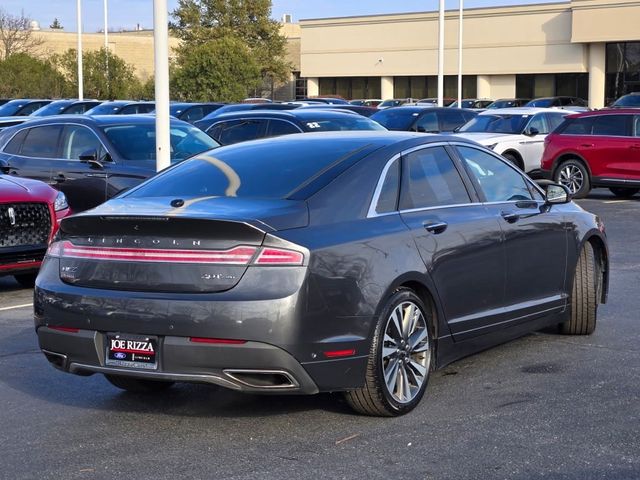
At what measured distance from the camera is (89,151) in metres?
14.0

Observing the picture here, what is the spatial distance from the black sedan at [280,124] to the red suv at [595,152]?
170 inches

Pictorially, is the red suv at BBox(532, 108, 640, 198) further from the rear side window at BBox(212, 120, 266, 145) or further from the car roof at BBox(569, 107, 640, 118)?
the rear side window at BBox(212, 120, 266, 145)

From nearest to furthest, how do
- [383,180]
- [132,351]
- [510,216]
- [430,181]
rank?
[132,351] → [383,180] → [430,181] → [510,216]

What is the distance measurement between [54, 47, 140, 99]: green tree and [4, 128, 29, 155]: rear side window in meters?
37.0

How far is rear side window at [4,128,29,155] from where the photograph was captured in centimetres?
1492

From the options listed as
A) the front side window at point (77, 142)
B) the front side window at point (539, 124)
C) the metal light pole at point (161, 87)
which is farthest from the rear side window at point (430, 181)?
the front side window at point (539, 124)

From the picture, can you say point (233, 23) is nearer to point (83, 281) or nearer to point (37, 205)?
point (37, 205)

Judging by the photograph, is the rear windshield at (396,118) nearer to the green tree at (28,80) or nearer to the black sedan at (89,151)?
the black sedan at (89,151)

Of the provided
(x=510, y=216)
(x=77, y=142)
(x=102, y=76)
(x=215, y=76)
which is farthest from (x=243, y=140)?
(x=102, y=76)

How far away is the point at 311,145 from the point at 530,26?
167ft

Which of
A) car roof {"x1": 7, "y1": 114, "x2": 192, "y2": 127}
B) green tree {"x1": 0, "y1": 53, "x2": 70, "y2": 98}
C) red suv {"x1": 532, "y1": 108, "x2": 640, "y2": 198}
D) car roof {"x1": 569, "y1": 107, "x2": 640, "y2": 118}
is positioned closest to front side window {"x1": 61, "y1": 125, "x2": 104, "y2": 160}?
car roof {"x1": 7, "y1": 114, "x2": 192, "y2": 127}

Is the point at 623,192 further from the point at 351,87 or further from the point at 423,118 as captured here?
the point at 351,87

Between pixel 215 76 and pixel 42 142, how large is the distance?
117 feet

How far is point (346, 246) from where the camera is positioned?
19.9ft
